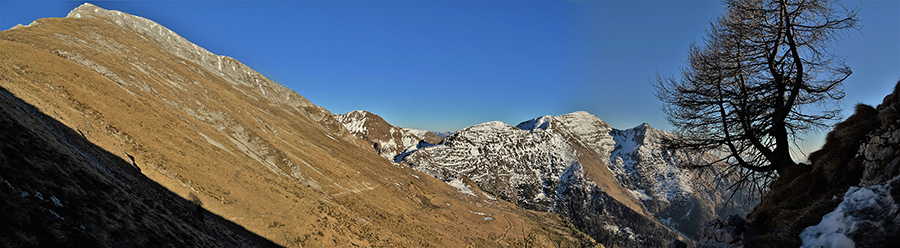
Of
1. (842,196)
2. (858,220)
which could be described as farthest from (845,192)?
(858,220)

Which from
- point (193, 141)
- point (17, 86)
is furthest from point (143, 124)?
point (17, 86)

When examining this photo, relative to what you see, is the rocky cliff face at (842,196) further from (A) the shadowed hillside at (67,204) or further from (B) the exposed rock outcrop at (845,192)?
(A) the shadowed hillside at (67,204)

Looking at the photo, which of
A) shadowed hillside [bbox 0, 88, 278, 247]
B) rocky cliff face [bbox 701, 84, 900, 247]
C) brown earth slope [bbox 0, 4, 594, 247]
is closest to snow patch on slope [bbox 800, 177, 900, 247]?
rocky cliff face [bbox 701, 84, 900, 247]

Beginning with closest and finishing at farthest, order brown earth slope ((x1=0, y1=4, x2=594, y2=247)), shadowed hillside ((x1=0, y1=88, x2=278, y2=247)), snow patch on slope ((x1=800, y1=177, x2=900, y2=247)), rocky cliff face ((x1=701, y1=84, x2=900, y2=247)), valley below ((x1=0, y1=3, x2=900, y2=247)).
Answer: snow patch on slope ((x1=800, y1=177, x2=900, y2=247)) → rocky cliff face ((x1=701, y1=84, x2=900, y2=247)) → valley below ((x1=0, y1=3, x2=900, y2=247)) → shadowed hillside ((x1=0, y1=88, x2=278, y2=247)) → brown earth slope ((x1=0, y1=4, x2=594, y2=247))

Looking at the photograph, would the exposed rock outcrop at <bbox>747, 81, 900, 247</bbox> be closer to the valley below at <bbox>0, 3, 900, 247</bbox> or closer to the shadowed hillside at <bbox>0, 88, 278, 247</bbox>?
the valley below at <bbox>0, 3, 900, 247</bbox>

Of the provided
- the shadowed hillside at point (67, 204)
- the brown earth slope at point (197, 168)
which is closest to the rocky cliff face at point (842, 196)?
the brown earth slope at point (197, 168)

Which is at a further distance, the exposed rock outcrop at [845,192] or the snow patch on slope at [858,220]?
the exposed rock outcrop at [845,192]

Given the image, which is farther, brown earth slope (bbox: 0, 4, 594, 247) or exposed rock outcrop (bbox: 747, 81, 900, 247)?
brown earth slope (bbox: 0, 4, 594, 247)

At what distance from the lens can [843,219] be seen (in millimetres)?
4977

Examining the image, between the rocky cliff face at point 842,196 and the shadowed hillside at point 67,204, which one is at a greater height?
the rocky cliff face at point 842,196

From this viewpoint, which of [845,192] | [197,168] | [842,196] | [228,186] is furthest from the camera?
[228,186]

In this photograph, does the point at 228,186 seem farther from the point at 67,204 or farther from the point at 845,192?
the point at 845,192

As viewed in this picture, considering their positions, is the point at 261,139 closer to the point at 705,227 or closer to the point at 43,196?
the point at 43,196

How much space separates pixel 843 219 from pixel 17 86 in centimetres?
3805
